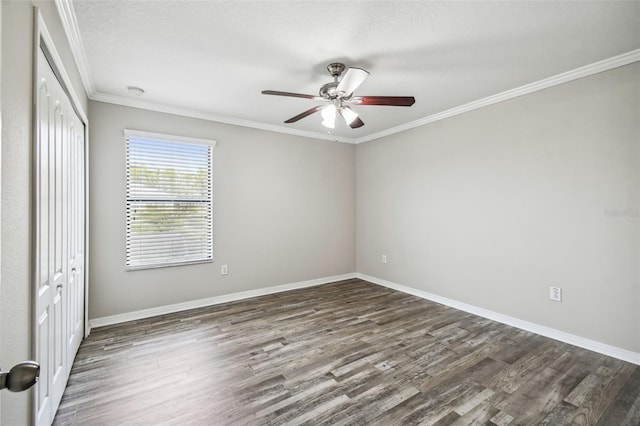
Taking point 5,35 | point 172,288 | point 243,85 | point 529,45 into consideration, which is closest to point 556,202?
point 529,45

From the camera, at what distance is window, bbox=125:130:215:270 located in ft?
11.3

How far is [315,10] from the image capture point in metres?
1.91

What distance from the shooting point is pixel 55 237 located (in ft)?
5.87

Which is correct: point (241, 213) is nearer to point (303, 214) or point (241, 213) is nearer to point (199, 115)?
point (303, 214)

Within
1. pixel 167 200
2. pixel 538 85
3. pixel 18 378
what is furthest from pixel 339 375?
pixel 538 85

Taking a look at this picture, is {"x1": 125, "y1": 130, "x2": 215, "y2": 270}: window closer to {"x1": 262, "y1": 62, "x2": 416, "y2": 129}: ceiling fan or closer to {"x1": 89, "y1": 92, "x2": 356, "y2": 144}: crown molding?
{"x1": 89, "y1": 92, "x2": 356, "y2": 144}: crown molding

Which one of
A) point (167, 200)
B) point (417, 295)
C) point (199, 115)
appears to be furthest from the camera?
point (417, 295)

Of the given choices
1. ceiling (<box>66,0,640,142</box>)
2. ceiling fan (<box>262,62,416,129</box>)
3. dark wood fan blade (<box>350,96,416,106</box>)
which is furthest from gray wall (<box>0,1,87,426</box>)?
dark wood fan blade (<box>350,96,416,106</box>)

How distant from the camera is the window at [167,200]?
343cm

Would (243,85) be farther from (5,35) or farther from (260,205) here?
(5,35)

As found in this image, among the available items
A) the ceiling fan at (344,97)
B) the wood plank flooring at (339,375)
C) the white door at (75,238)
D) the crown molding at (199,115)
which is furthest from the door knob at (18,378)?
the crown molding at (199,115)

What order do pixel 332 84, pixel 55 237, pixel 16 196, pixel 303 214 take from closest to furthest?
pixel 16 196, pixel 55 237, pixel 332 84, pixel 303 214

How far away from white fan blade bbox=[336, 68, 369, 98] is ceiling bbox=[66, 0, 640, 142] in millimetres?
257

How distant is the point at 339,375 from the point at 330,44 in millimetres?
2563
